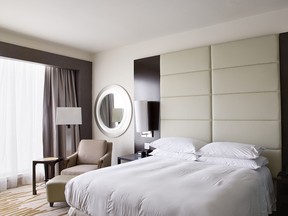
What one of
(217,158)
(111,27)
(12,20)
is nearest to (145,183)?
(217,158)

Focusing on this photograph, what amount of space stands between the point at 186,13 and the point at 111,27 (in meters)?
1.17

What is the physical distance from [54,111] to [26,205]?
1.80m

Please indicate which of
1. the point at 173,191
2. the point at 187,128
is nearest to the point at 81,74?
the point at 187,128

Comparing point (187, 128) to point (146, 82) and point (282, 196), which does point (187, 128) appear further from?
point (282, 196)

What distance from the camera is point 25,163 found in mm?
4320

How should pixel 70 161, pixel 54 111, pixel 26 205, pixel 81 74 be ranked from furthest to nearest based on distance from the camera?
pixel 81 74 < pixel 54 111 < pixel 70 161 < pixel 26 205

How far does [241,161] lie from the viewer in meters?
2.58

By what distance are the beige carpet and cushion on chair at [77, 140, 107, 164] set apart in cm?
82

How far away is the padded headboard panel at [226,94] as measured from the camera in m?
2.87

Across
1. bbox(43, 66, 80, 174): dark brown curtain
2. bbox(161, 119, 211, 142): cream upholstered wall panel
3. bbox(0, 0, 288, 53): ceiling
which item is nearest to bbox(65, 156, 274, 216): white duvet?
bbox(161, 119, 211, 142): cream upholstered wall panel

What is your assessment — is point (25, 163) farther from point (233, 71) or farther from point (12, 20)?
point (233, 71)

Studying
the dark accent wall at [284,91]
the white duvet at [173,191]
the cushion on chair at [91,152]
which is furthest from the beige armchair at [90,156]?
the dark accent wall at [284,91]

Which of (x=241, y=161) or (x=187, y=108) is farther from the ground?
(x=187, y=108)

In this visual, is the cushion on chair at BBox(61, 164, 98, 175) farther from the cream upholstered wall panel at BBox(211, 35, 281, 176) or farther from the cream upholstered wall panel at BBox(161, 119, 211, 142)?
the cream upholstered wall panel at BBox(211, 35, 281, 176)
